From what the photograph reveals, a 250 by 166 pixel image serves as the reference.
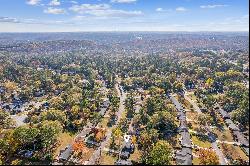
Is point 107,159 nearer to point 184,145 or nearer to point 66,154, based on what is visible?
point 66,154

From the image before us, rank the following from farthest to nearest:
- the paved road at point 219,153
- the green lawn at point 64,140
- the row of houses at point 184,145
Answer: the green lawn at point 64,140
the paved road at point 219,153
the row of houses at point 184,145

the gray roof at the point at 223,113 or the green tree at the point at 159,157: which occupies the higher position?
the green tree at the point at 159,157

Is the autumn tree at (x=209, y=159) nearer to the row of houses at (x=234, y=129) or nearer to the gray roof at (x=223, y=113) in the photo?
the row of houses at (x=234, y=129)

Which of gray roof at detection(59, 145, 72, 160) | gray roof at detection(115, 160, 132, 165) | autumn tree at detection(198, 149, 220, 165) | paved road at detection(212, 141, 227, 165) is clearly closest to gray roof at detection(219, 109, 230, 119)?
paved road at detection(212, 141, 227, 165)

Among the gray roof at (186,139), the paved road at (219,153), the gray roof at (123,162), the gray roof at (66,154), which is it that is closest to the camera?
the gray roof at (123,162)

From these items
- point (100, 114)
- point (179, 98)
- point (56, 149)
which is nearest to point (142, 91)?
point (179, 98)

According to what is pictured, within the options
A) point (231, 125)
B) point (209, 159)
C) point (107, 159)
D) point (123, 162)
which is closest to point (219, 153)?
point (209, 159)

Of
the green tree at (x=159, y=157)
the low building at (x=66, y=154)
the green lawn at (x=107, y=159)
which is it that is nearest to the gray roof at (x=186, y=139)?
the green tree at (x=159, y=157)

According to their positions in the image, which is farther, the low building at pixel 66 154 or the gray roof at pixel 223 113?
the gray roof at pixel 223 113

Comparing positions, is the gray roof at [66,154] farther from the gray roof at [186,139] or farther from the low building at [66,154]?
the gray roof at [186,139]

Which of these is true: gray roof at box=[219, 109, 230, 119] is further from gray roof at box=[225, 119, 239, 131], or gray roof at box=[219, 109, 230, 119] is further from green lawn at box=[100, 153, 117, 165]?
green lawn at box=[100, 153, 117, 165]

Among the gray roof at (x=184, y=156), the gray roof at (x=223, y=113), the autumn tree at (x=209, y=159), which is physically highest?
the autumn tree at (x=209, y=159)
